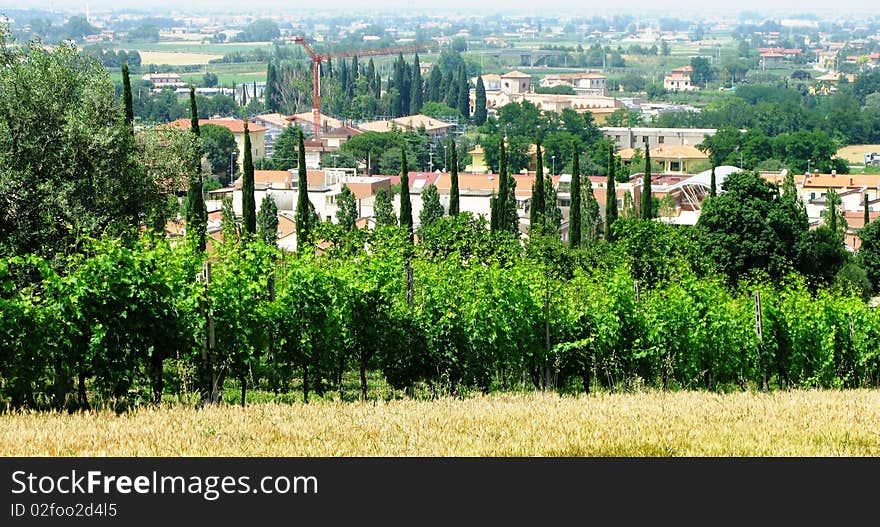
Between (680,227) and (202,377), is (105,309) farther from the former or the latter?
(680,227)

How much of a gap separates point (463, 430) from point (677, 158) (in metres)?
80.0

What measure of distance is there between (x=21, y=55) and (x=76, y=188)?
93.4 inches

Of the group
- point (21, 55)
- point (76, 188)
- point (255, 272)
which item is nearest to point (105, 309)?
point (255, 272)

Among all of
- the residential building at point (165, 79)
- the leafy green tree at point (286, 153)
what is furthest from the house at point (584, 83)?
the leafy green tree at point (286, 153)

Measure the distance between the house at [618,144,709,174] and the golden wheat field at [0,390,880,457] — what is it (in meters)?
75.5

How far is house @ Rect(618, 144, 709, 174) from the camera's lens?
86.4 meters

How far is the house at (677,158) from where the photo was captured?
284 feet

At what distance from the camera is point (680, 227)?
3106 cm

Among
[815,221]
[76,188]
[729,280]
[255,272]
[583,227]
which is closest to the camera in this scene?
[255,272]

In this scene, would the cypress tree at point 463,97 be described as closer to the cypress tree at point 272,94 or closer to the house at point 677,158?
the cypress tree at point 272,94

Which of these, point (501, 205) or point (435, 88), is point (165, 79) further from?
point (501, 205)

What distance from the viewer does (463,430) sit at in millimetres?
9820

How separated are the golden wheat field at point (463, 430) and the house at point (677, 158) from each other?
75529 mm

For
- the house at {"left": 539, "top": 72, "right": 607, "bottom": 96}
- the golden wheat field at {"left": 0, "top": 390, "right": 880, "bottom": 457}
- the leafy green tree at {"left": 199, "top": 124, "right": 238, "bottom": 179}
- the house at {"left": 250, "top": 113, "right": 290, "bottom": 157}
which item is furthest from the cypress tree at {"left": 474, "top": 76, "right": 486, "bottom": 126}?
the golden wheat field at {"left": 0, "top": 390, "right": 880, "bottom": 457}
